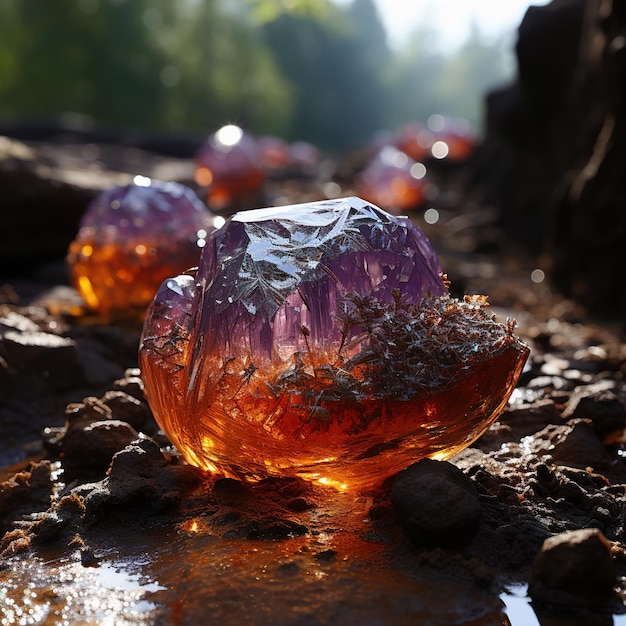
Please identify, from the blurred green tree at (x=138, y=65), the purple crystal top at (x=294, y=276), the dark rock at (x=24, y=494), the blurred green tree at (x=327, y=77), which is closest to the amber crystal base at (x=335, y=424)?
the purple crystal top at (x=294, y=276)

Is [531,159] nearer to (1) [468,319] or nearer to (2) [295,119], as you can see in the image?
(1) [468,319]

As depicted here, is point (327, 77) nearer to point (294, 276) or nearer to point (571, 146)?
point (571, 146)

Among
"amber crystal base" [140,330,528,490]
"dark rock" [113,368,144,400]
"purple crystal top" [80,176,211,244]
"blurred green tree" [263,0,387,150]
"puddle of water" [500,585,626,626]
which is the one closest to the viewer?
"puddle of water" [500,585,626,626]

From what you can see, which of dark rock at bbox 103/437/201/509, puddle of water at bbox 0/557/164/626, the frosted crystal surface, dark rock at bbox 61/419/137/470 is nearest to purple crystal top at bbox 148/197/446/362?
the frosted crystal surface

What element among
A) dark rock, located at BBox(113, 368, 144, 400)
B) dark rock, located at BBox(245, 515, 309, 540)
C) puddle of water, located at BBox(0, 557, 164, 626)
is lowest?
puddle of water, located at BBox(0, 557, 164, 626)

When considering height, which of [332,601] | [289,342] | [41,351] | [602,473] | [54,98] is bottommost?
[332,601]

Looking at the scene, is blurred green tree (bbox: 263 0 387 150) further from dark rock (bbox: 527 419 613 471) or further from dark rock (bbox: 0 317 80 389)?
dark rock (bbox: 527 419 613 471)

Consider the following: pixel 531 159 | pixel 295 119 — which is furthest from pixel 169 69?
pixel 531 159
